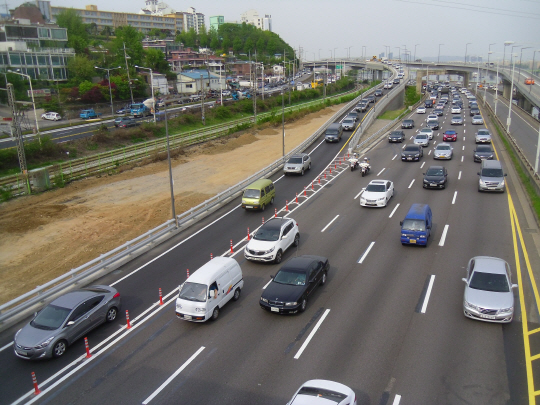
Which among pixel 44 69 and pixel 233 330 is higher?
pixel 44 69

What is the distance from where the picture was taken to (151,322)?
16594mm

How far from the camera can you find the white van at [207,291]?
1596 cm

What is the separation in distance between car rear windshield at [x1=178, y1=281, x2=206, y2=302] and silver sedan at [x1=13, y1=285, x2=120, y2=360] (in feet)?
8.88

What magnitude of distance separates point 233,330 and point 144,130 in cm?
4966

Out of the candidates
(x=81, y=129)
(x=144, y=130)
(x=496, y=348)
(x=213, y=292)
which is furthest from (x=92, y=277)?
(x=81, y=129)

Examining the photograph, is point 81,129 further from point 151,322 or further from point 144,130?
point 151,322

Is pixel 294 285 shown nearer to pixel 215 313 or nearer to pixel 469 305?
pixel 215 313

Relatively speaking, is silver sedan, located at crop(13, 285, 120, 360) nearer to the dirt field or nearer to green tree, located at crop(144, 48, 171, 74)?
the dirt field

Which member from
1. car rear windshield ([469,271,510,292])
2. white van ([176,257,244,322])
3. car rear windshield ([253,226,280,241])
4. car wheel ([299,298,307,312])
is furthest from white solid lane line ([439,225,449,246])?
white van ([176,257,244,322])

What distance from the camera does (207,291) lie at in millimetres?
16188

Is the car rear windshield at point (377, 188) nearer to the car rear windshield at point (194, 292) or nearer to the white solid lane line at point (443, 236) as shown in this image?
the white solid lane line at point (443, 236)

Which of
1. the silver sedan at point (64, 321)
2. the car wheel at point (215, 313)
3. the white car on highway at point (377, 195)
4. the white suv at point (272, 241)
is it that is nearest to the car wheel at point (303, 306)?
the car wheel at point (215, 313)

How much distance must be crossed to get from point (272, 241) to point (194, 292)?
614 centimetres

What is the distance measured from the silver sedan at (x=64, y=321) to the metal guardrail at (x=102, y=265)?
2500mm
